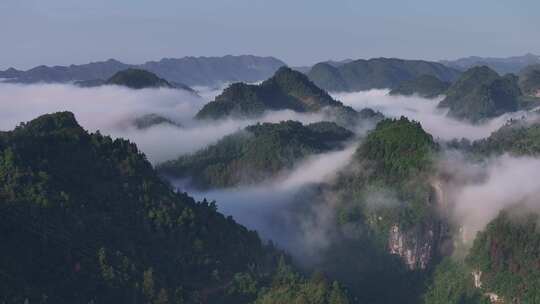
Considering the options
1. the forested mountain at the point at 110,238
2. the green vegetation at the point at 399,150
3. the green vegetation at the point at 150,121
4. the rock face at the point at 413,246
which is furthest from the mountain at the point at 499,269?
the green vegetation at the point at 150,121

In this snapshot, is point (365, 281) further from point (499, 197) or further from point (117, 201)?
point (117, 201)

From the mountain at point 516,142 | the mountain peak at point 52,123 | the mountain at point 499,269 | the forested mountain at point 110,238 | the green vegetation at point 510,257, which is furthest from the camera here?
the mountain at point 516,142

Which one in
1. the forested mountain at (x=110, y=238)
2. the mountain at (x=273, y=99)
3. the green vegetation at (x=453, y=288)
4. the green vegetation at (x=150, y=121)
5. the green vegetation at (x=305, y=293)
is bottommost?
the green vegetation at (x=453, y=288)

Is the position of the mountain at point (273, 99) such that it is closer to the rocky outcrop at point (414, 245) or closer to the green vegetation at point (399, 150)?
the green vegetation at point (399, 150)

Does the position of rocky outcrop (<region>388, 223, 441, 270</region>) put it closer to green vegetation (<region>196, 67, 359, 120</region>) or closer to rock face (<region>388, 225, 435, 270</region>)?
rock face (<region>388, 225, 435, 270</region>)

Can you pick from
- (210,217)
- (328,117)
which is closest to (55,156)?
(210,217)

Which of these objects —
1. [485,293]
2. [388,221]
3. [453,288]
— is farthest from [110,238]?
[485,293]

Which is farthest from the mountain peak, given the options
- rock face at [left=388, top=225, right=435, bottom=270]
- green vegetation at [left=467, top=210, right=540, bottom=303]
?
green vegetation at [left=467, top=210, right=540, bottom=303]
